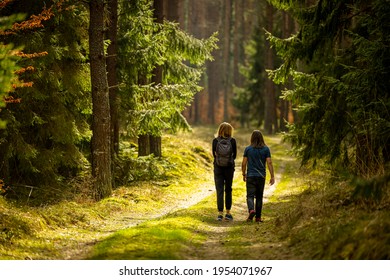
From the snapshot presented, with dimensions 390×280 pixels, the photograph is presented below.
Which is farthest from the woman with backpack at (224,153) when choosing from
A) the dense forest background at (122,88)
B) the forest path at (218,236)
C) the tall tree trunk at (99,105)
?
the tall tree trunk at (99,105)

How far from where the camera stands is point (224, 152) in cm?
1170

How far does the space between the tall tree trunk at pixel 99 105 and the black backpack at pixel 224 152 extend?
365 centimetres

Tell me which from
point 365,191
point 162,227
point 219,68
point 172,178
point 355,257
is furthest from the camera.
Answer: point 219,68

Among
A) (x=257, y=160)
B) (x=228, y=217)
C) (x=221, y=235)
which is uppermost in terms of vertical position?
(x=257, y=160)

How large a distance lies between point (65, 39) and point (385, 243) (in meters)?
10.6

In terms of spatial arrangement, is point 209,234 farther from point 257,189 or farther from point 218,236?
point 257,189

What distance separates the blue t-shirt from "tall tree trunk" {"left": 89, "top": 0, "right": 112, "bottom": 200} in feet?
14.4

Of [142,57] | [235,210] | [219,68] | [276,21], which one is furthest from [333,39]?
[219,68]

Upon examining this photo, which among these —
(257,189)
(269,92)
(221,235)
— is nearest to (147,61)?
(257,189)

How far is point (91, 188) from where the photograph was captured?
13812mm

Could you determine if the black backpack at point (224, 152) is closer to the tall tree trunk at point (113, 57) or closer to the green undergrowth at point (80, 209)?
the green undergrowth at point (80, 209)

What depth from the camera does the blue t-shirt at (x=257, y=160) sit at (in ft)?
37.6

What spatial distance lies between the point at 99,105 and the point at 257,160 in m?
4.76
